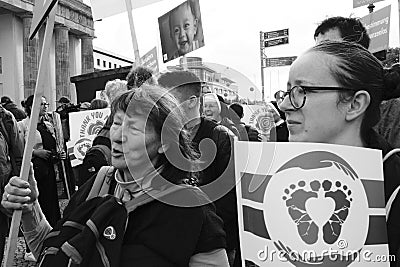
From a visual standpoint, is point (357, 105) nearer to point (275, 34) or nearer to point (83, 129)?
point (83, 129)

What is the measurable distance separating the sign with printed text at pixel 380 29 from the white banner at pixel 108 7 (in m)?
3.12

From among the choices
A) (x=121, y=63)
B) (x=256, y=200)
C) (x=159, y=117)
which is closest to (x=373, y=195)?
(x=256, y=200)

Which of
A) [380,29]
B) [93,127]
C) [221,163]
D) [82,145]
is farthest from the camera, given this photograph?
[380,29]

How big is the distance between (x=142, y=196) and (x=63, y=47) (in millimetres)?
40837

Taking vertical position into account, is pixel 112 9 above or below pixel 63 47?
below

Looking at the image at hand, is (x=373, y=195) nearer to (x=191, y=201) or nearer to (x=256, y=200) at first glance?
(x=256, y=200)

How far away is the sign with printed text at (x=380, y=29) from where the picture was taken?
700 centimetres

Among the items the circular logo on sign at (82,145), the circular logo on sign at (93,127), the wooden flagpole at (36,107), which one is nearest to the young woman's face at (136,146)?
the wooden flagpole at (36,107)

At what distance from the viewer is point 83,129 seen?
624 cm

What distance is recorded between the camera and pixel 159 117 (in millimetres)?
2195

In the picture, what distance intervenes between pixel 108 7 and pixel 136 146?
351cm

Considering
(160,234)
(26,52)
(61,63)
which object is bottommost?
(160,234)

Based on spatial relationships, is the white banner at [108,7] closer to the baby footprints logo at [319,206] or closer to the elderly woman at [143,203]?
the elderly woman at [143,203]

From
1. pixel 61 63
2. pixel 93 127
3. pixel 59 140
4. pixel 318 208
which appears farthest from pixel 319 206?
pixel 61 63
